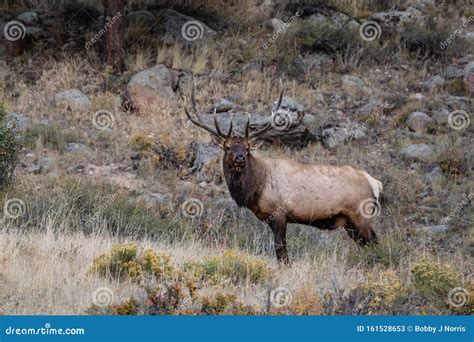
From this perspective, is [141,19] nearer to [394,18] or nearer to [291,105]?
[291,105]

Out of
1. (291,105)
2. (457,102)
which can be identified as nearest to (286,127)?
(291,105)

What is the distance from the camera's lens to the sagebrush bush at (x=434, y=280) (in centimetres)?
904

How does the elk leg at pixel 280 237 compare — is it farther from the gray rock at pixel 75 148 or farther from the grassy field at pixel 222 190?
the gray rock at pixel 75 148

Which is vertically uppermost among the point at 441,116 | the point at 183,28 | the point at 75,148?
the point at 183,28

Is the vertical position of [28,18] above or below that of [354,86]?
above

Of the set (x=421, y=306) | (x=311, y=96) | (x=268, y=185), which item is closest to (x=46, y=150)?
(x=311, y=96)

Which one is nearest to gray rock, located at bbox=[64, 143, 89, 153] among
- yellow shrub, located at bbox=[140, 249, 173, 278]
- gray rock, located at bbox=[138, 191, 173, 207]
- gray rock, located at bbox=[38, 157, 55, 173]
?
gray rock, located at bbox=[38, 157, 55, 173]

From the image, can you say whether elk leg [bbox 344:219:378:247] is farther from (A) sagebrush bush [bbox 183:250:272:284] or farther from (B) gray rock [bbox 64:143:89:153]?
(B) gray rock [bbox 64:143:89:153]

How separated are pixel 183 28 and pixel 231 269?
498 inches

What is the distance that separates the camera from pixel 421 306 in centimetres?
858

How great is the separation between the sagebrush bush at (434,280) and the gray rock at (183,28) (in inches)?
486

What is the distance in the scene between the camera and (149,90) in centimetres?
1872

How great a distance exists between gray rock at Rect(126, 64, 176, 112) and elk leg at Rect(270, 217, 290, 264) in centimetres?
781

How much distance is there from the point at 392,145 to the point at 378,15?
5559 millimetres
